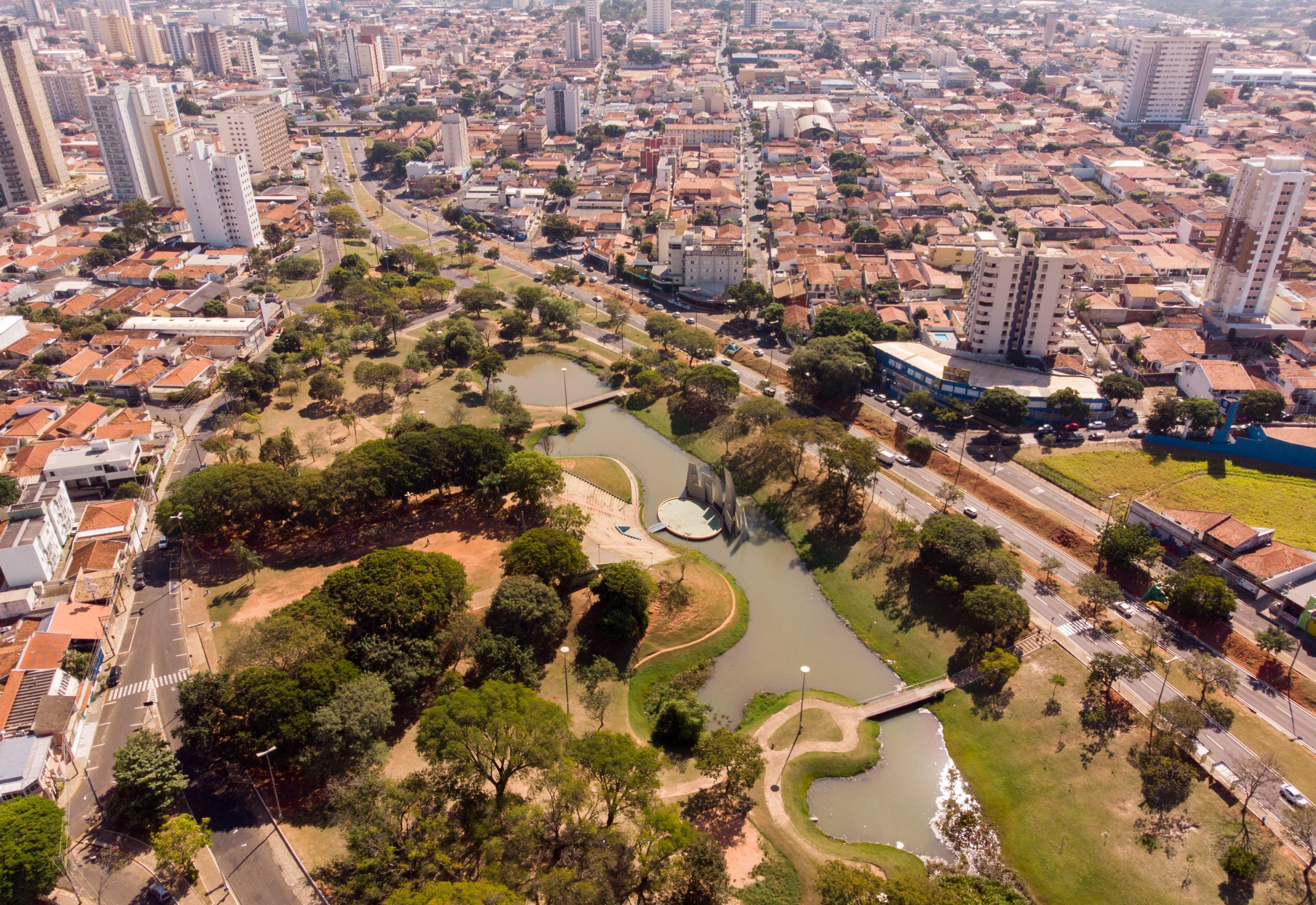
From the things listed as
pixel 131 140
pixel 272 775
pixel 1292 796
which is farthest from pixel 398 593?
pixel 131 140

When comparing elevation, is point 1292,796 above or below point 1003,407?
below

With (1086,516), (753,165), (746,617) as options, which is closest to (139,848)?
(746,617)

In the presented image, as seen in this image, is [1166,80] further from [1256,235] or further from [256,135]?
[256,135]

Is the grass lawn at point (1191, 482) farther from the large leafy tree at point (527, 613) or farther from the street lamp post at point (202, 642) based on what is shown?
the street lamp post at point (202, 642)

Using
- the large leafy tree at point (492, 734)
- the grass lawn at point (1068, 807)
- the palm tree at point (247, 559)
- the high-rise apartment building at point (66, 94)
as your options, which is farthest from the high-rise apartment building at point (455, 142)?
the grass lawn at point (1068, 807)

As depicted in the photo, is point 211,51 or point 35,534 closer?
point 35,534

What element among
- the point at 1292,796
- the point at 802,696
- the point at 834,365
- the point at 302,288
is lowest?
the point at 802,696

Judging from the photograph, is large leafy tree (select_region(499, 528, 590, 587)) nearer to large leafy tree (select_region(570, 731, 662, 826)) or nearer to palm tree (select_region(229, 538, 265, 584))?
large leafy tree (select_region(570, 731, 662, 826))
